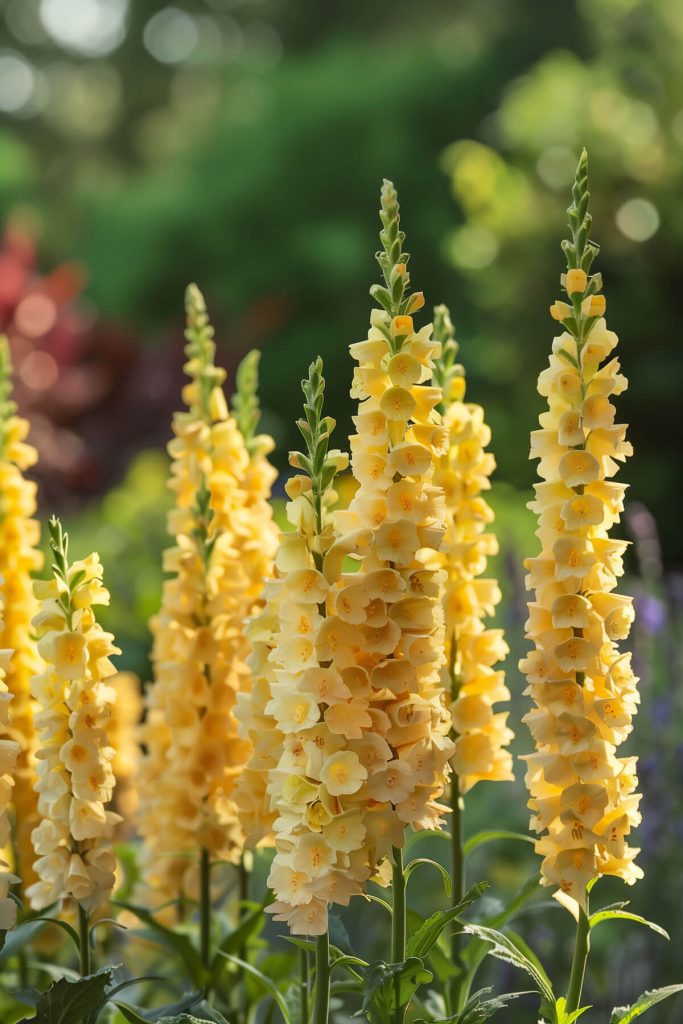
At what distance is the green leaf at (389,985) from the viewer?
1.78 m

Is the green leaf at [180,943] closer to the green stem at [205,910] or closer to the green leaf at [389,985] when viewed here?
the green stem at [205,910]

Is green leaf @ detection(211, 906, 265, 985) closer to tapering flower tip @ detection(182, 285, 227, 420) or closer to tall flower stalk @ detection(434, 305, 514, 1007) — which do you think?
tall flower stalk @ detection(434, 305, 514, 1007)

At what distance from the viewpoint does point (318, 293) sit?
50.1 ft

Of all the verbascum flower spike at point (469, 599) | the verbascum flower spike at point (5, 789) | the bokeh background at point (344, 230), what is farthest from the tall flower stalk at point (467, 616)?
the bokeh background at point (344, 230)


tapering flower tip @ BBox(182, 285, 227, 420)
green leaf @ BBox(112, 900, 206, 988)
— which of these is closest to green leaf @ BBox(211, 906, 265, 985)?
green leaf @ BBox(112, 900, 206, 988)

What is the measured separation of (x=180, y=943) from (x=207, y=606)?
0.64 m

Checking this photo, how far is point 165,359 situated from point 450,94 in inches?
357

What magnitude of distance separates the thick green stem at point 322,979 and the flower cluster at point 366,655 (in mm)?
79

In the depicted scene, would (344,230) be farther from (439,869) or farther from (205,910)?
(439,869)

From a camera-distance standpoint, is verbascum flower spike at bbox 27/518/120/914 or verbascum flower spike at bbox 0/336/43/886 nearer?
verbascum flower spike at bbox 27/518/120/914

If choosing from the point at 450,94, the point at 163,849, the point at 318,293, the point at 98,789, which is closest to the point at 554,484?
the point at 98,789

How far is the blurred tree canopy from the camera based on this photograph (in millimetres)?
10508

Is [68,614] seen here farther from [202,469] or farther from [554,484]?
[554,484]

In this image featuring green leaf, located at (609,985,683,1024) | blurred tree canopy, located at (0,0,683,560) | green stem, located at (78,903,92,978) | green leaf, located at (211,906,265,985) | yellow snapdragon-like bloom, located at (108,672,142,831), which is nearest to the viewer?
green leaf, located at (609,985,683,1024)
